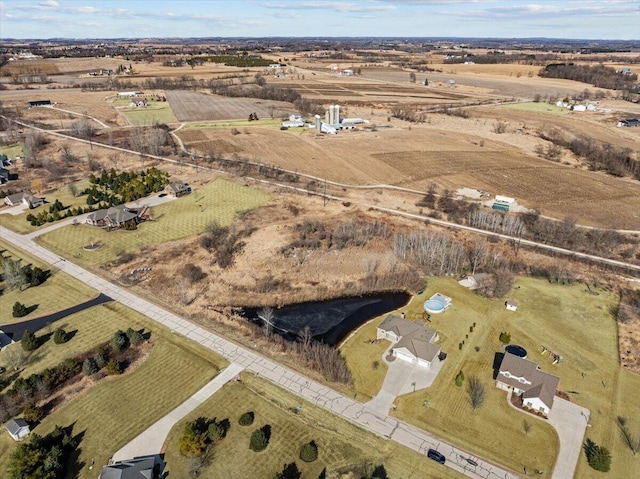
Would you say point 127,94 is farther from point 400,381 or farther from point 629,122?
point 629,122

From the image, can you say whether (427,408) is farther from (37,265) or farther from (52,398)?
(37,265)

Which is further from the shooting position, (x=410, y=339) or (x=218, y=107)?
(x=218, y=107)

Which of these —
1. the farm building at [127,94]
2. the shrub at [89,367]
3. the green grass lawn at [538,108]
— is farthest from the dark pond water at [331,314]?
the farm building at [127,94]

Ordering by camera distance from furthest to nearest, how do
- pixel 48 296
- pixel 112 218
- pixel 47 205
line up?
pixel 47 205, pixel 112 218, pixel 48 296

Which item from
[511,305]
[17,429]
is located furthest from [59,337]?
[511,305]

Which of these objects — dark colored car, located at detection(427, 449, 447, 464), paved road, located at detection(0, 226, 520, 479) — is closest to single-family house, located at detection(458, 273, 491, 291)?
paved road, located at detection(0, 226, 520, 479)

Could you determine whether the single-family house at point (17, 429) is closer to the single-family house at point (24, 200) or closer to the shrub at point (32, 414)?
the shrub at point (32, 414)
